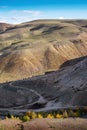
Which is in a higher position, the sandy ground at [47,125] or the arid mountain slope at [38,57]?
the sandy ground at [47,125]

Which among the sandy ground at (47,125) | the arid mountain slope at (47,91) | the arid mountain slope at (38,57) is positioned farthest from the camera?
the arid mountain slope at (38,57)

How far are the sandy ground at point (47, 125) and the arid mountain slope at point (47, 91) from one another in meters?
22.0

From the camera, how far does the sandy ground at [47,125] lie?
28.6 metres

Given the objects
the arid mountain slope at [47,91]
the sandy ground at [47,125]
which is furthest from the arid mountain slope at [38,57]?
the sandy ground at [47,125]

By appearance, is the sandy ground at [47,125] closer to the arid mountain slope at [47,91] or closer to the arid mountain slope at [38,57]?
the arid mountain slope at [47,91]

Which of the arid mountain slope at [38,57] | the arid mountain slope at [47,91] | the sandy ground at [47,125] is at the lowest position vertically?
the arid mountain slope at [38,57]

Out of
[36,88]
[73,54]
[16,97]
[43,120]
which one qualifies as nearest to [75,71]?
[36,88]

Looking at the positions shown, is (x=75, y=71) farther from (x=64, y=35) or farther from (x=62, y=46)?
(x=64, y=35)

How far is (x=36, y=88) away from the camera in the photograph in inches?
2928

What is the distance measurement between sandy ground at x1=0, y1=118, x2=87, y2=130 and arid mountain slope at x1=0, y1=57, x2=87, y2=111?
22.0 metres

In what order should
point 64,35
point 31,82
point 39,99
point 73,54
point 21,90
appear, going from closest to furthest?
point 39,99
point 21,90
point 31,82
point 73,54
point 64,35

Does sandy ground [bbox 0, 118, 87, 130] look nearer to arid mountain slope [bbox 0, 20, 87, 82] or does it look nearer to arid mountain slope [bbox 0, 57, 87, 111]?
arid mountain slope [bbox 0, 57, 87, 111]

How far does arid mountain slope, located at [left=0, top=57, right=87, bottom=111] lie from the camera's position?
5872 centimetres

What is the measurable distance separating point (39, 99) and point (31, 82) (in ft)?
45.1
